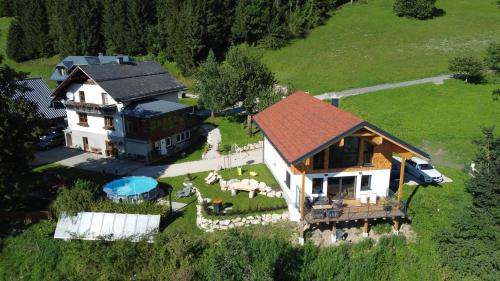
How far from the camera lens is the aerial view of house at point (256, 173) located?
2336 centimetres

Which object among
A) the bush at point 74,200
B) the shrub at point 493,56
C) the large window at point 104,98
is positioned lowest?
the bush at point 74,200

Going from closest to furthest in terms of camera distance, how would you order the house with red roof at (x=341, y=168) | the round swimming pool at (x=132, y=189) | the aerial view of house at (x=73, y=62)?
the house with red roof at (x=341, y=168) → the round swimming pool at (x=132, y=189) → the aerial view of house at (x=73, y=62)

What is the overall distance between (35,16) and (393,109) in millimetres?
78561

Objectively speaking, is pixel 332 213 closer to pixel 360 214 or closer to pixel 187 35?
pixel 360 214

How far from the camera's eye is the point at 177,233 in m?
24.2

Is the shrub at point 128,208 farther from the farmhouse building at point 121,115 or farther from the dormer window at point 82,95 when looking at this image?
the dormer window at point 82,95

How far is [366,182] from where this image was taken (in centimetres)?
2642

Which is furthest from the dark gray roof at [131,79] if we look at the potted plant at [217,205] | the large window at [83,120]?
the potted plant at [217,205]

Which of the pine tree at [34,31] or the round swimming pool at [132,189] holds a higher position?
the pine tree at [34,31]

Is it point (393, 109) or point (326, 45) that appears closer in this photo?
point (393, 109)

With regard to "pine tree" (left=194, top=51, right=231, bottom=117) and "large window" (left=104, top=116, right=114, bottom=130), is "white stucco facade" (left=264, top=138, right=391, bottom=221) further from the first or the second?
"large window" (left=104, top=116, right=114, bottom=130)

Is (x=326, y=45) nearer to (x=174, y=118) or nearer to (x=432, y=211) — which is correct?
(x=174, y=118)

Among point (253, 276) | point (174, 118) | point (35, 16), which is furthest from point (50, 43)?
point (253, 276)

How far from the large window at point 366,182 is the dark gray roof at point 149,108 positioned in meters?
20.6
